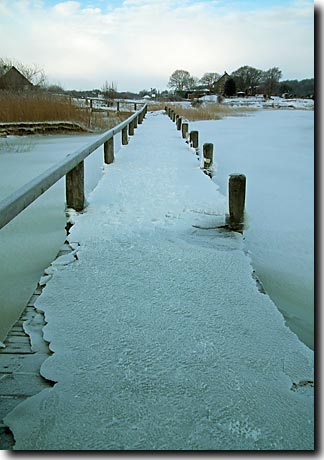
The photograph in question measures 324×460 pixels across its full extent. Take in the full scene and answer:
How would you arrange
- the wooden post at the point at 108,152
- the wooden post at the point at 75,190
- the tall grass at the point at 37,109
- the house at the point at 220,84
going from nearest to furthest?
the wooden post at the point at 75,190
the wooden post at the point at 108,152
the tall grass at the point at 37,109
the house at the point at 220,84

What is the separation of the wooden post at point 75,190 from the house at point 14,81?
19676 millimetres

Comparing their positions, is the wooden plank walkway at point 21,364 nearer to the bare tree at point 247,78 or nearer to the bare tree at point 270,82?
the bare tree at point 270,82

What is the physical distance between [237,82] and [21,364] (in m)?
72.8

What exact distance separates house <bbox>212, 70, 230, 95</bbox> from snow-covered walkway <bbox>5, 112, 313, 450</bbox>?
71.3 metres

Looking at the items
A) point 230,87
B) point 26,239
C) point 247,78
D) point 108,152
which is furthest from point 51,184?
point 247,78

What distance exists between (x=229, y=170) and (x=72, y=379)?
283 inches

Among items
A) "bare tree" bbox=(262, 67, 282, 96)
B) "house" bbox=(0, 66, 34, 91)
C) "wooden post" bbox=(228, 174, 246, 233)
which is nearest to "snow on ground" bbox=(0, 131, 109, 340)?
"wooden post" bbox=(228, 174, 246, 233)

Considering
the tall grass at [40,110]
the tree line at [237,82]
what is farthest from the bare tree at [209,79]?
the tall grass at [40,110]

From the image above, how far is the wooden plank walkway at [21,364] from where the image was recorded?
1.57m

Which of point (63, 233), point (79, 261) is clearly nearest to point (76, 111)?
point (63, 233)

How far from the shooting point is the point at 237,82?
69250 millimetres

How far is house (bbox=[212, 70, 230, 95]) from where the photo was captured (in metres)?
70.9

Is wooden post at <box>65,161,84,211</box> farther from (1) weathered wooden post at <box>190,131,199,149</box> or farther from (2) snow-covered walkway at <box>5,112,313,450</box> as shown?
(1) weathered wooden post at <box>190,131,199,149</box>

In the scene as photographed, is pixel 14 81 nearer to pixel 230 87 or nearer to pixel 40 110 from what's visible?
pixel 40 110
